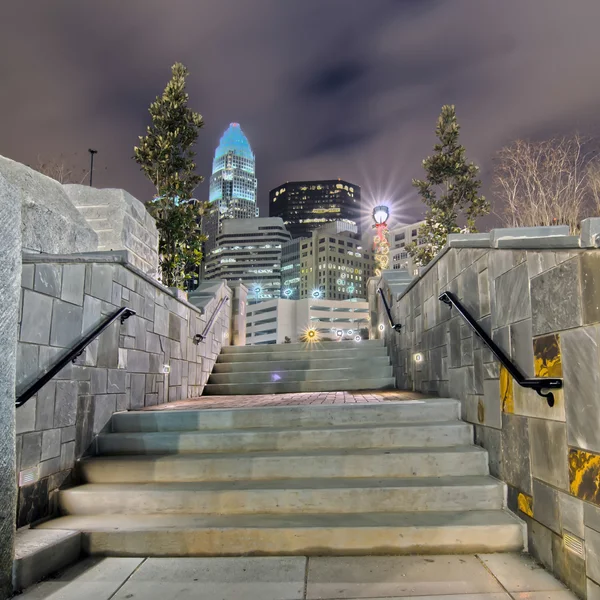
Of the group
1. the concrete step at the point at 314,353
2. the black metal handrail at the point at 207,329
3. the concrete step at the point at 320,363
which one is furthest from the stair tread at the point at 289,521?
the concrete step at the point at 314,353

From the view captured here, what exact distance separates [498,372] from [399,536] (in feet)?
4.70

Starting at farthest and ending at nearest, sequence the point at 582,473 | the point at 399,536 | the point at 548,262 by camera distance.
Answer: the point at 399,536
the point at 548,262
the point at 582,473

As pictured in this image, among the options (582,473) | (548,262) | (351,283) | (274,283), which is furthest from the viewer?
(274,283)

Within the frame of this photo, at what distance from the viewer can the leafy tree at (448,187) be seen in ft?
47.5

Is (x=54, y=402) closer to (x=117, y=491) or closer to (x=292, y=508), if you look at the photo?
(x=117, y=491)

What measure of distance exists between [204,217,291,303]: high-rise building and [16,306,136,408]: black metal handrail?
145 m

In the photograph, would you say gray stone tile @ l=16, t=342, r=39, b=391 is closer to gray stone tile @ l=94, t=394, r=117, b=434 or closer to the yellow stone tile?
gray stone tile @ l=94, t=394, r=117, b=434

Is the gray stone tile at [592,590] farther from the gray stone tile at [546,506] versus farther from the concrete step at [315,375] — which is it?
the concrete step at [315,375]

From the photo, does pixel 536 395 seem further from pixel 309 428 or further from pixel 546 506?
pixel 309 428

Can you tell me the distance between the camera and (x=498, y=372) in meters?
3.43

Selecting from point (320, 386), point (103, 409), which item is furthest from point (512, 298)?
point (320, 386)

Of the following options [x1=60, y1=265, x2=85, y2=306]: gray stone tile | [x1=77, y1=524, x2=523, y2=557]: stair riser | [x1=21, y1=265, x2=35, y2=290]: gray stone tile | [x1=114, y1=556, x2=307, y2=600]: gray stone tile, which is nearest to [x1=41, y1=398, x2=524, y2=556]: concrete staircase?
[x1=77, y1=524, x2=523, y2=557]: stair riser

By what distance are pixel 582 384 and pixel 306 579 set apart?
1940 millimetres

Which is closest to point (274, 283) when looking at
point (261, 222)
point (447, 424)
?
point (261, 222)
